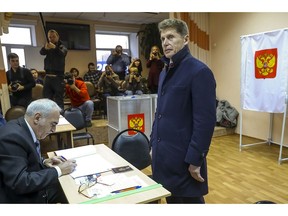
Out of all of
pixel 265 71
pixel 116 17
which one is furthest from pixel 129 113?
pixel 116 17

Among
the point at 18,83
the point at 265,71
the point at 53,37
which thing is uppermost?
the point at 53,37

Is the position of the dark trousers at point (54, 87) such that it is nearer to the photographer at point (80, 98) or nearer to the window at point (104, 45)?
the photographer at point (80, 98)

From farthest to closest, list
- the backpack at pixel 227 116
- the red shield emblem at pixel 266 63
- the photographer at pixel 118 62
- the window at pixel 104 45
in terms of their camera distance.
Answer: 1. the window at pixel 104 45
2. the photographer at pixel 118 62
3. the backpack at pixel 227 116
4. the red shield emblem at pixel 266 63

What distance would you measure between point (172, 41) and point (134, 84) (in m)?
3.38

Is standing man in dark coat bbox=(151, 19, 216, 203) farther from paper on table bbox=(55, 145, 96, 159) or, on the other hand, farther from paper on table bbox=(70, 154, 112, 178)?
paper on table bbox=(55, 145, 96, 159)

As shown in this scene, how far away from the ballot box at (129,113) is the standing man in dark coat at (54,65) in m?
0.93

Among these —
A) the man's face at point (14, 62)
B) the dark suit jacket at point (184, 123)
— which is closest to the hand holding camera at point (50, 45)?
the man's face at point (14, 62)

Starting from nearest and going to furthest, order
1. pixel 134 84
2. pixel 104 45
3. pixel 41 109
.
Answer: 1. pixel 41 109
2. pixel 134 84
3. pixel 104 45

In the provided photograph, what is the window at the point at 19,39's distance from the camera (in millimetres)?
6457

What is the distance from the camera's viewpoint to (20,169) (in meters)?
1.17

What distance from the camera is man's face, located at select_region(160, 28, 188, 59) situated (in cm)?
129

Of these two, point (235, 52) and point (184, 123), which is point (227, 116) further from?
point (184, 123)

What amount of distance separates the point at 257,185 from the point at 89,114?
9.69ft
